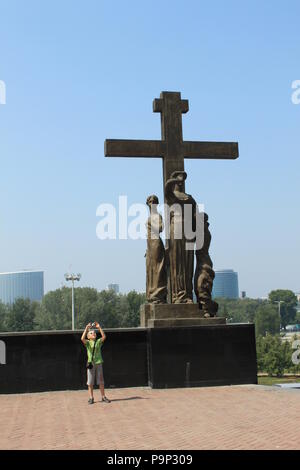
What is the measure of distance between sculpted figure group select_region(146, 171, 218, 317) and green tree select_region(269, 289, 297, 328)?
16526cm

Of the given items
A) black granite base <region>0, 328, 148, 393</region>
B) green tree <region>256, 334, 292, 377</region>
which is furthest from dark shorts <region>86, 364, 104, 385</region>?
green tree <region>256, 334, 292, 377</region>

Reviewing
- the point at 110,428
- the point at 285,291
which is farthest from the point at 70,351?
the point at 285,291

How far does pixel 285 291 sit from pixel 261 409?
576ft

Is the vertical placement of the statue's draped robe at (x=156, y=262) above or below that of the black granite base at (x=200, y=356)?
above

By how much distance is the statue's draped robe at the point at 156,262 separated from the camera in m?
11.6

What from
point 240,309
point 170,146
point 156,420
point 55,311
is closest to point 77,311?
point 55,311

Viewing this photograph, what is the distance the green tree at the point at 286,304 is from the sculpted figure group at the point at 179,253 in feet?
542

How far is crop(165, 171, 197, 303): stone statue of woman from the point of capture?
38.5ft

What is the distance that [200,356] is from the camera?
1133 cm

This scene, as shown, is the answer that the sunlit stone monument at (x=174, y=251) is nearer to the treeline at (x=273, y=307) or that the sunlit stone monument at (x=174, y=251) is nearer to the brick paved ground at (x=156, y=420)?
the brick paved ground at (x=156, y=420)

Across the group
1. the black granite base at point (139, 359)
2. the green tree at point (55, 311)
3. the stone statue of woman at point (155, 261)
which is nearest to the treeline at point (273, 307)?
the green tree at point (55, 311)

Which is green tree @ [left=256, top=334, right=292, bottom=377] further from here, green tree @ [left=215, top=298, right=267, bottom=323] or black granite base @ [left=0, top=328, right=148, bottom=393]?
green tree @ [left=215, top=298, right=267, bottom=323]
